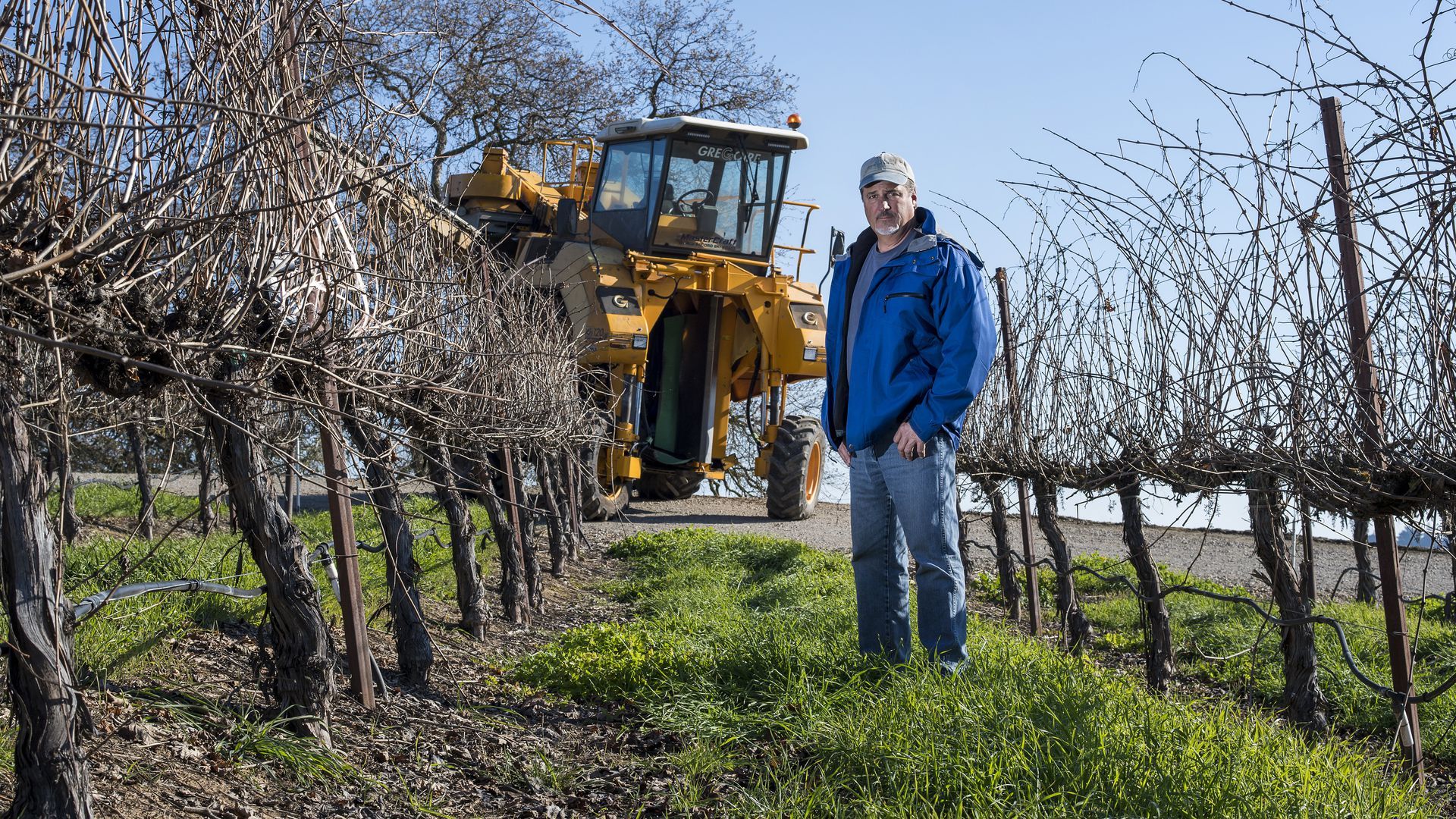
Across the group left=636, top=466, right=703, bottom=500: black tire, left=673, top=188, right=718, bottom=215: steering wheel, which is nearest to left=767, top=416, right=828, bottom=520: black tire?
left=636, top=466, right=703, bottom=500: black tire

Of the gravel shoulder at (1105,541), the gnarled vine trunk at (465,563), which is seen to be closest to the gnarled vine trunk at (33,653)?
the gnarled vine trunk at (465,563)

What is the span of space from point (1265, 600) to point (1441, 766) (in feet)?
13.9

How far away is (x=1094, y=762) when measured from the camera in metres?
3.38

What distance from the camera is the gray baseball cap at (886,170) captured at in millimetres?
4312

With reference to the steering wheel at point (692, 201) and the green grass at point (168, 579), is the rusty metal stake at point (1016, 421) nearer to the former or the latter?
the green grass at point (168, 579)

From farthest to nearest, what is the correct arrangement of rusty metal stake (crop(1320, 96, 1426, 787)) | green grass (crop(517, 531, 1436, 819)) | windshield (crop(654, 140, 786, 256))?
windshield (crop(654, 140, 786, 256)), rusty metal stake (crop(1320, 96, 1426, 787)), green grass (crop(517, 531, 1436, 819))

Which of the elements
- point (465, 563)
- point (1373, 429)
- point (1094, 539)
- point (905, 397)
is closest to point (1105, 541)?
point (1094, 539)

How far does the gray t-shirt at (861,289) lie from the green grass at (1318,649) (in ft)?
6.25

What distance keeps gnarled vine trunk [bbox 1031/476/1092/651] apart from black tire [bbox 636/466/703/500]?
7.54 metres

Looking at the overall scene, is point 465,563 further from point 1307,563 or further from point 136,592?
point 1307,563

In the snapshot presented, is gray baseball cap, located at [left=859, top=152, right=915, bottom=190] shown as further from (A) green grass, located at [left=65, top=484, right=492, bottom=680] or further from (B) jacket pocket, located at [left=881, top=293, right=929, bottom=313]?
(A) green grass, located at [left=65, top=484, right=492, bottom=680]

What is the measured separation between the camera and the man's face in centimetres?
434

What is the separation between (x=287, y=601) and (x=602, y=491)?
754 cm

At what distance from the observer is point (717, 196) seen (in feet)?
37.3
